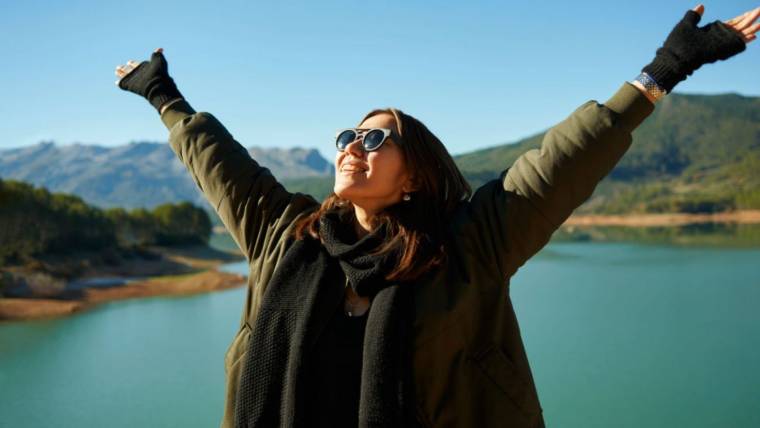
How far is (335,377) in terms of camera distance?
4.69ft

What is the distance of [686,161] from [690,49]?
12440cm

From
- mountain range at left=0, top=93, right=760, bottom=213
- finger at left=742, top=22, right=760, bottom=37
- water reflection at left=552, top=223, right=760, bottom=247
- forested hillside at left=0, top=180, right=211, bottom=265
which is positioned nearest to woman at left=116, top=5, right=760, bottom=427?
finger at left=742, top=22, right=760, bottom=37

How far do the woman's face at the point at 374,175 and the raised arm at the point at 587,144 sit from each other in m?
0.29

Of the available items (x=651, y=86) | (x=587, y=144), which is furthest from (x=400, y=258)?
(x=651, y=86)

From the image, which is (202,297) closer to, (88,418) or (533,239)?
(88,418)

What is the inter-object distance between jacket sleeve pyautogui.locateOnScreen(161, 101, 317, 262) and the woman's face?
7.5 inches

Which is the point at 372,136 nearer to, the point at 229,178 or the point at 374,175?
the point at 374,175

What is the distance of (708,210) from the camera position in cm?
5466

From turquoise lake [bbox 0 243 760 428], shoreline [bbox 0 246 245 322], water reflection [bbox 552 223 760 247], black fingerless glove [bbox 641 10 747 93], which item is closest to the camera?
black fingerless glove [bbox 641 10 747 93]

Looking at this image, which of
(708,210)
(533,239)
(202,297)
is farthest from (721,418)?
(708,210)

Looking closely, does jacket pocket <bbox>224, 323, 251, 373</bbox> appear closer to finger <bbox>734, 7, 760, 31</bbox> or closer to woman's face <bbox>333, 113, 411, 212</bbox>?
Result: woman's face <bbox>333, 113, 411, 212</bbox>

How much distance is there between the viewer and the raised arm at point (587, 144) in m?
1.28

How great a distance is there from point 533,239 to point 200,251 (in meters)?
36.8

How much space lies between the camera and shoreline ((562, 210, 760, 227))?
50.5 metres
